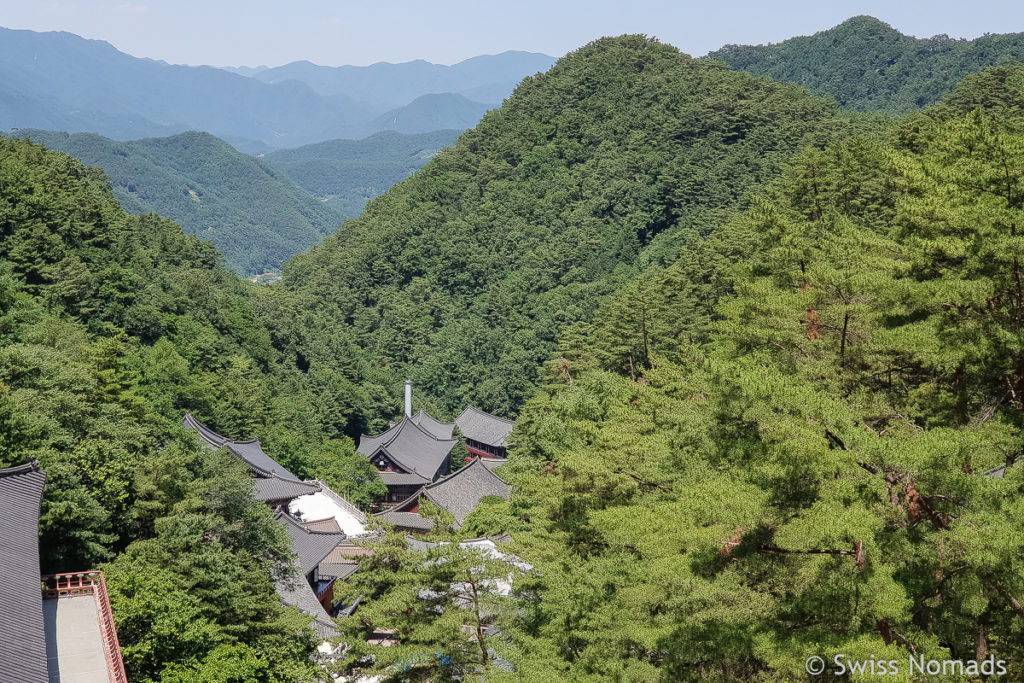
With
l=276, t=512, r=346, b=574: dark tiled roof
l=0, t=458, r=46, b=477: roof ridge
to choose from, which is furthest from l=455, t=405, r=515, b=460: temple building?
l=0, t=458, r=46, b=477: roof ridge

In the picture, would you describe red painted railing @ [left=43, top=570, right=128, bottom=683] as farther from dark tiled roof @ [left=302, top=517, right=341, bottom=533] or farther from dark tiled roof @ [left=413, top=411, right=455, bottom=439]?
dark tiled roof @ [left=413, top=411, right=455, bottom=439]

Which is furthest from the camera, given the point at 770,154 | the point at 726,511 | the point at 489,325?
the point at 489,325

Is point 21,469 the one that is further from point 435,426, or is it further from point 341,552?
point 435,426

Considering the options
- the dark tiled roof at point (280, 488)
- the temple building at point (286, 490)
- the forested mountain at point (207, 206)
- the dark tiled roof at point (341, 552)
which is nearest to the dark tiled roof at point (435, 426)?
the temple building at point (286, 490)

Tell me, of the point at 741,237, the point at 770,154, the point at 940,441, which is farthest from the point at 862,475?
the point at 770,154

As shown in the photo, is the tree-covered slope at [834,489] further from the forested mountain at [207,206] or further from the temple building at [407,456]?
the forested mountain at [207,206]

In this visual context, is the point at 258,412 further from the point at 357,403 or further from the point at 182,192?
the point at 182,192

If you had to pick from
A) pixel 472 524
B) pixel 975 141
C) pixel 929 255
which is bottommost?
pixel 472 524
